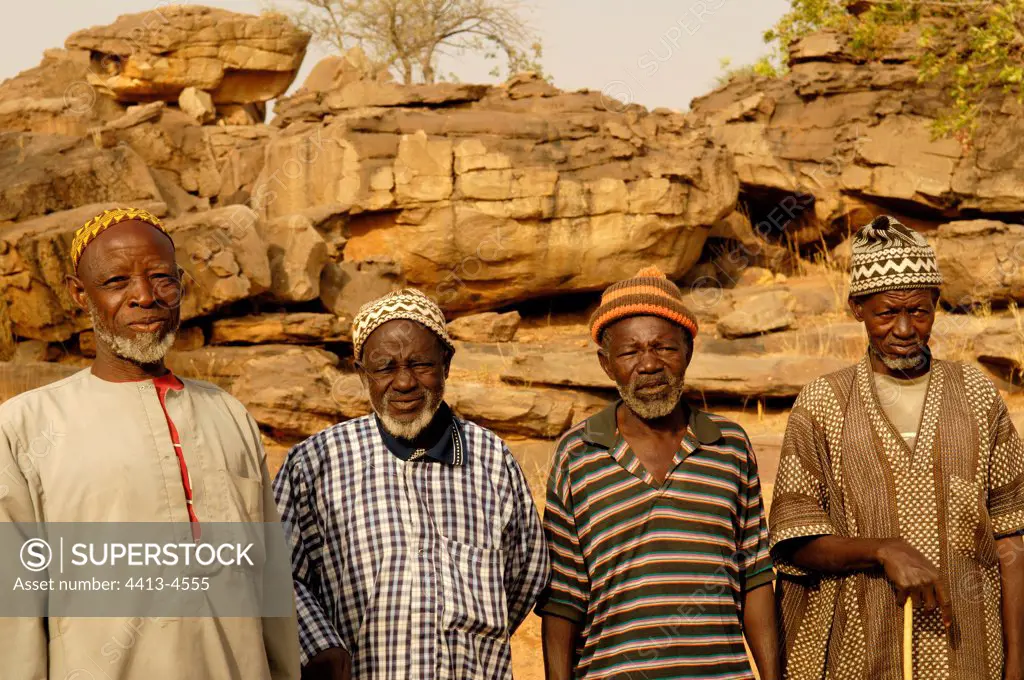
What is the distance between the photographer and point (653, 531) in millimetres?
2486

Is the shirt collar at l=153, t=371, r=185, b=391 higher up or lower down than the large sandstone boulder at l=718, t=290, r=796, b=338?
lower down

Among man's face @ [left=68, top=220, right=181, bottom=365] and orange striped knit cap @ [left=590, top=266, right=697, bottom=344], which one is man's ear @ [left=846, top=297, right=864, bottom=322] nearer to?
orange striped knit cap @ [left=590, top=266, right=697, bottom=344]

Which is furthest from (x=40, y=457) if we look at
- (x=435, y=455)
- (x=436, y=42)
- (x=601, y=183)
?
(x=436, y=42)

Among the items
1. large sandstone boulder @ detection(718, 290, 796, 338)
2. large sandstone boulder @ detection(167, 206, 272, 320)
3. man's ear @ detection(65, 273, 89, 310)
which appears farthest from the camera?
large sandstone boulder @ detection(718, 290, 796, 338)

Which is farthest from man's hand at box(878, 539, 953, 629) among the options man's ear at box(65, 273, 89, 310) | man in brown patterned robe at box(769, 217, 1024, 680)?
man's ear at box(65, 273, 89, 310)

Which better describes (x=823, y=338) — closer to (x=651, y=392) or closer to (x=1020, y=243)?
(x=1020, y=243)

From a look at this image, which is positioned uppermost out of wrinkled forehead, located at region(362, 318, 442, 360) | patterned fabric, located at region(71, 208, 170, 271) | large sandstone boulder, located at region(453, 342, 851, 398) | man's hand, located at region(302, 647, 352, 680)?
large sandstone boulder, located at region(453, 342, 851, 398)

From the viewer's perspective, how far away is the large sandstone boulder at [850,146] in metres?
13.1

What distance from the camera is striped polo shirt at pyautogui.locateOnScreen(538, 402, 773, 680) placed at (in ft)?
7.97

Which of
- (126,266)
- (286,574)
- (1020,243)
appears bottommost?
(286,574)

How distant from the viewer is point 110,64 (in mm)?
17562

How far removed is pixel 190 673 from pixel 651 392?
1289mm

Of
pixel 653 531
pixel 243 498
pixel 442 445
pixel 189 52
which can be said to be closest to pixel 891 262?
pixel 653 531

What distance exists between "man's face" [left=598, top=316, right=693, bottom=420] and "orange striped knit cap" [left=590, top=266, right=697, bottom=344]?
24mm
